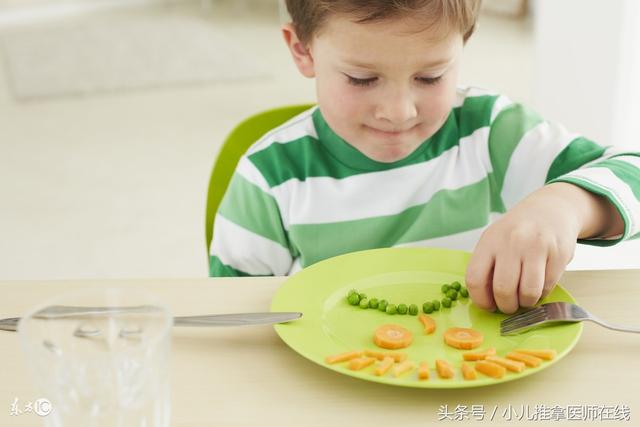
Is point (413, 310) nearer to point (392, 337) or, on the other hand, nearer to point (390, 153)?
point (392, 337)

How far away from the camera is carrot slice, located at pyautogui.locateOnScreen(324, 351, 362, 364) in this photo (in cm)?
72

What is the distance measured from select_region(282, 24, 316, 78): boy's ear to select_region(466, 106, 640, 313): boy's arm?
260 mm

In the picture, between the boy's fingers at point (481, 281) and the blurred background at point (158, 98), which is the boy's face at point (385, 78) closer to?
the boy's fingers at point (481, 281)

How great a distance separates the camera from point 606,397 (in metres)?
0.69

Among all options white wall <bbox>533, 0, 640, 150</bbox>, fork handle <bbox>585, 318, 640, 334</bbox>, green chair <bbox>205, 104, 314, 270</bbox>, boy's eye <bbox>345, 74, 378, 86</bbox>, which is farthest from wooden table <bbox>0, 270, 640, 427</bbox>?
white wall <bbox>533, 0, 640, 150</bbox>

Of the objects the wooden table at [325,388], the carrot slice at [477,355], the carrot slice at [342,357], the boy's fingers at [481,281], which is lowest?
the wooden table at [325,388]

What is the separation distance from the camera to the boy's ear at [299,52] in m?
1.13

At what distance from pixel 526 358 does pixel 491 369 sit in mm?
33

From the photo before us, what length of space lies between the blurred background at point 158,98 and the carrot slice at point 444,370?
1.42 m

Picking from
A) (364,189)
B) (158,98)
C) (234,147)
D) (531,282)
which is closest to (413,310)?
(531,282)


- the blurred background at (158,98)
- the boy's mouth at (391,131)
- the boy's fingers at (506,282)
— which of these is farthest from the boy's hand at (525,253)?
the blurred background at (158,98)

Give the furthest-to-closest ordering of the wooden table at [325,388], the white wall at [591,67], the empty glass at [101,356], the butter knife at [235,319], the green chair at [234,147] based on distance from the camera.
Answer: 1. the white wall at [591,67]
2. the green chair at [234,147]
3. the butter knife at [235,319]
4. the wooden table at [325,388]
5. the empty glass at [101,356]

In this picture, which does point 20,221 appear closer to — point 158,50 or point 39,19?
point 158,50

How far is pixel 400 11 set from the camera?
97 cm
